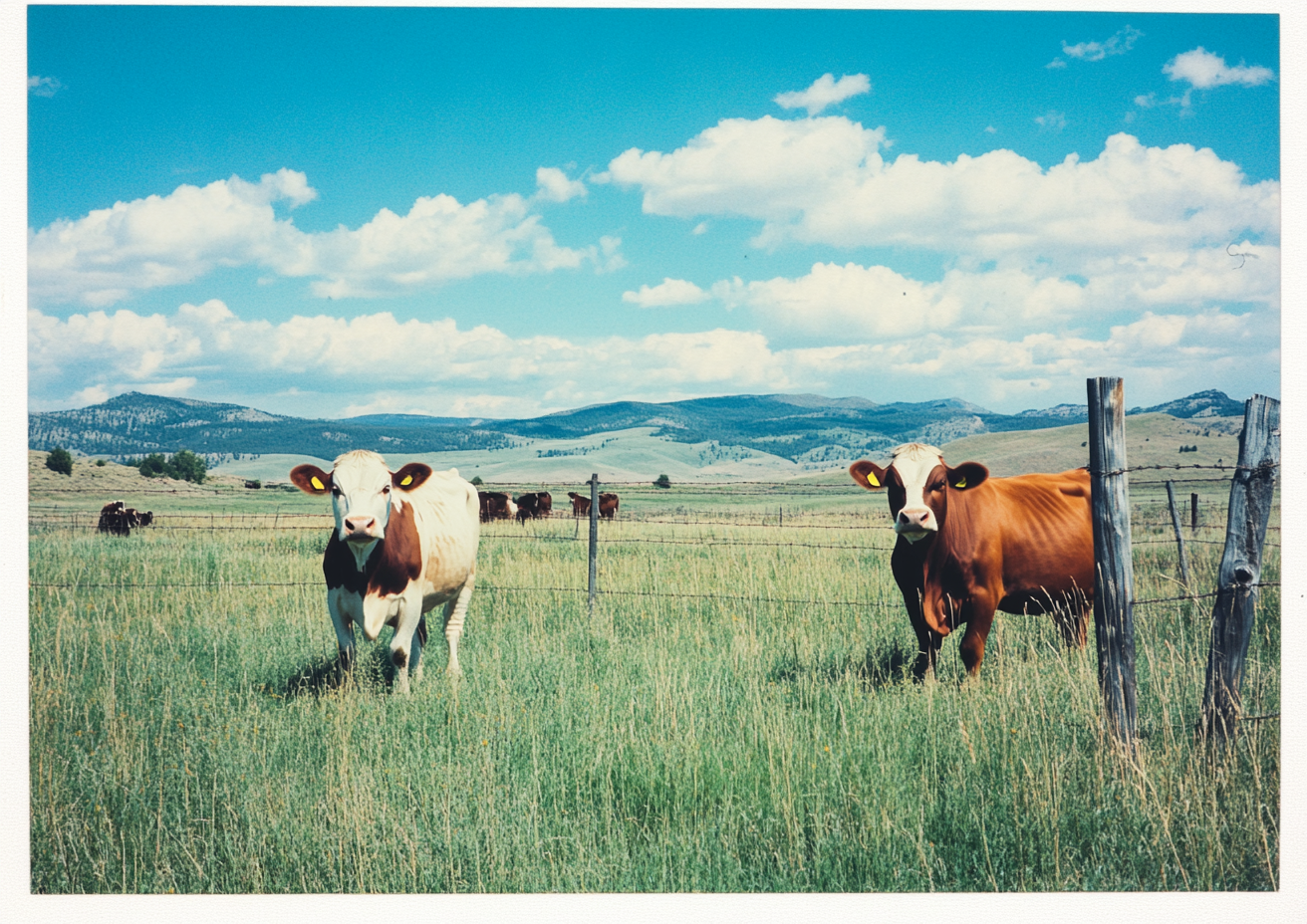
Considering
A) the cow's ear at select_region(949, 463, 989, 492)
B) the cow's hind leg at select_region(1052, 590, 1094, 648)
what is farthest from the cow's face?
the cow's hind leg at select_region(1052, 590, 1094, 648)

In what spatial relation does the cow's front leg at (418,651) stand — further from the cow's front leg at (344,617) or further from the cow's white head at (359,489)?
the cow's white head at (359,489)

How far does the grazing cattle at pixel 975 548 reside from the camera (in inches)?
187

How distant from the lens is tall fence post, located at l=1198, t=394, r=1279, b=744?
11.9 ft

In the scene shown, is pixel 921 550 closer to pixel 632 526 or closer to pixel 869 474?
pixel 869 474

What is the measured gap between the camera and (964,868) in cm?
343

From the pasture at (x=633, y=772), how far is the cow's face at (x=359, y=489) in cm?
108

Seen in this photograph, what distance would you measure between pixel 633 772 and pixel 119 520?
61.0 feet

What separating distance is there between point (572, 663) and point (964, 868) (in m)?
2.87

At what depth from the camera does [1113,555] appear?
148 inches

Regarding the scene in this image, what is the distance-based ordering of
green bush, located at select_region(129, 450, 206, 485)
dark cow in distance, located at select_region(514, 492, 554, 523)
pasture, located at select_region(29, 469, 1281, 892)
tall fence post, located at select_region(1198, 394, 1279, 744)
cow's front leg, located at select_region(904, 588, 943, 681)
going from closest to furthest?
pasture, located at select_region(29, 469, 1281, 892)
tall fence post, located at select_region(1198, 394, 1279, 744)
cow's front leg, located at select_region(904, 588, 943, 681)
dark cow in distance, located at select_region(514, 492, 554, 523)
green bush, located at select_region(129, 450, 206, 485)

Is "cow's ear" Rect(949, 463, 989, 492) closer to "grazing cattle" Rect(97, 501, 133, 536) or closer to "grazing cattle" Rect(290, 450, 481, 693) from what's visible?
"grazing cattle" Rect(290, 450, 481, 693)

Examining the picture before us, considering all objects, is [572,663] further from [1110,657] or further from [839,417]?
[839,417]

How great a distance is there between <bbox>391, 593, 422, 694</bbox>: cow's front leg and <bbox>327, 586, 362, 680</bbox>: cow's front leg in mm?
282

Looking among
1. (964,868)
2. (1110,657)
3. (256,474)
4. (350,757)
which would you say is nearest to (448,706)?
(350,757)
